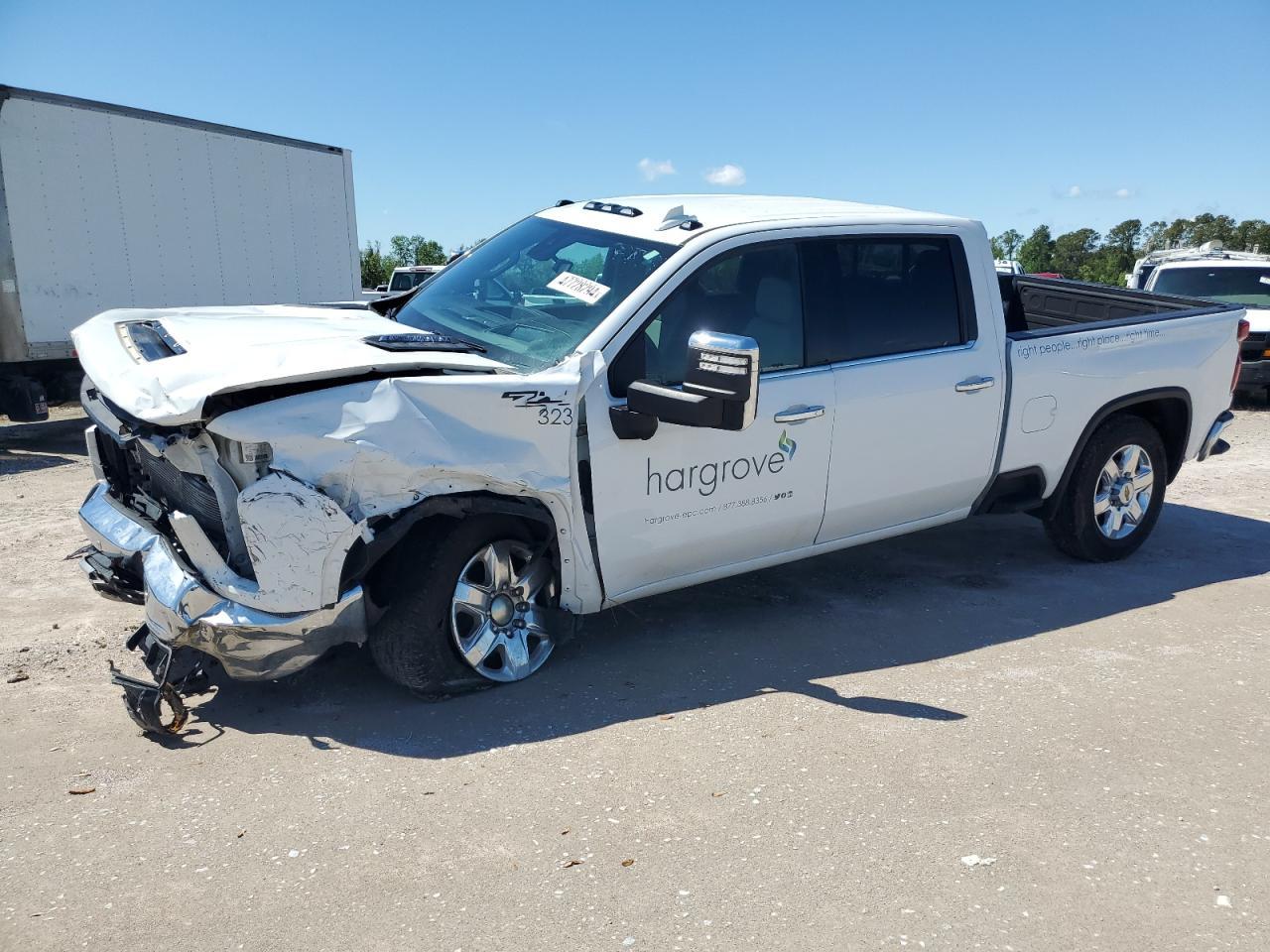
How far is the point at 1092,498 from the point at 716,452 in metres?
2.76

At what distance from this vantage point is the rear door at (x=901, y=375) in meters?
4.69

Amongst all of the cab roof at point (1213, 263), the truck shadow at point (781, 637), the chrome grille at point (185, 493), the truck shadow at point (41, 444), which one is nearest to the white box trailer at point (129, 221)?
the truck shadow at point (41, 444)

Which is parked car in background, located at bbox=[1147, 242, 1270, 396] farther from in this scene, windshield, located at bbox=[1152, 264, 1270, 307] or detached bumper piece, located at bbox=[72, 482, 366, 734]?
detached bumper piece, located at bbox=[72, 482, 366, 734]

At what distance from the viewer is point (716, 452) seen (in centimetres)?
430

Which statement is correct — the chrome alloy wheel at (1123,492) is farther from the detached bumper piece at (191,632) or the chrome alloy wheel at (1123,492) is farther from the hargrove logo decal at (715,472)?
the detached bumper piece at (191,632)

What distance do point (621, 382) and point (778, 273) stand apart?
1020mm

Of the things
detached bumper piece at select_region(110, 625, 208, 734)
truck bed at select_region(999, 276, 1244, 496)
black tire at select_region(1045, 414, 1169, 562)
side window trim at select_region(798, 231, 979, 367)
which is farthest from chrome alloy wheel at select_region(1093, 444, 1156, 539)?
detached bumper piece at select_region(110, 625, 208, 734)

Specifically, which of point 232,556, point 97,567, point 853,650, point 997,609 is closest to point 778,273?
point 853,650

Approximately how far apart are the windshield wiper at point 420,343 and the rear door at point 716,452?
22.6 inches

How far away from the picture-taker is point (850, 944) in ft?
8.85

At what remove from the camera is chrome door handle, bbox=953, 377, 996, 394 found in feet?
16.4

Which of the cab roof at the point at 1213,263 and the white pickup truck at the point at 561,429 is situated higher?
the cab roof at the point at 1213,263

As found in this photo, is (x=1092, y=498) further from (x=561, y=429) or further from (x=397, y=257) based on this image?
(x=397, y=257)

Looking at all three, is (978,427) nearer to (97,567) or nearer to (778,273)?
(778,273)
